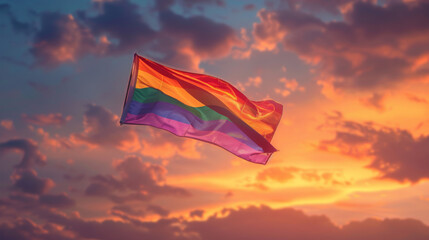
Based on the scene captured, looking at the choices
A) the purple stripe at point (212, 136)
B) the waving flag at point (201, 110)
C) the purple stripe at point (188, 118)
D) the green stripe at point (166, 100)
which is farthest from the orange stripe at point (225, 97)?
the purple stripe at point (212, 136)

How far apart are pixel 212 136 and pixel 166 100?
3.45 metres

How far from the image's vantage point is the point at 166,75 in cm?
2908

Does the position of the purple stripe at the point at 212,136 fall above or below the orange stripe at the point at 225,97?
below

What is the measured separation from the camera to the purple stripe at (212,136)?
1105 inches

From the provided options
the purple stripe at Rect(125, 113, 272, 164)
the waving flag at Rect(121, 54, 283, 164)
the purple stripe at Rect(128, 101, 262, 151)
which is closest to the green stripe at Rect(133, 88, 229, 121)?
the waving flag at Rect(121, 54, 283, 164)

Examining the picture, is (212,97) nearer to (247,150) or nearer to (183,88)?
(183,88)

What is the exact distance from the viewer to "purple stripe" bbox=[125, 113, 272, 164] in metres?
28.1

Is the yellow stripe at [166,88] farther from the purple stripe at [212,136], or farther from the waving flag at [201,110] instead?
the purple stripe at [212,136]

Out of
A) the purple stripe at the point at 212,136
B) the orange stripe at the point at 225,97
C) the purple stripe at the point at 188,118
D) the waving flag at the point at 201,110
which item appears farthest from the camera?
the orange stripe at the point at 225,97

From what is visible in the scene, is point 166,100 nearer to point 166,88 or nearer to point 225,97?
point 166,88

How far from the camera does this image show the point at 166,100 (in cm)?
2859

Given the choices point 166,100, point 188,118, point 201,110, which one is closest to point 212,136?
point 201,110

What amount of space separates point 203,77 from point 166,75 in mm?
2514

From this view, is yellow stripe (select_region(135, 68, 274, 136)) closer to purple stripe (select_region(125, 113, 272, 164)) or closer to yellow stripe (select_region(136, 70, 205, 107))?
yellow stripe (select_region(136, 70, 205, 107))
